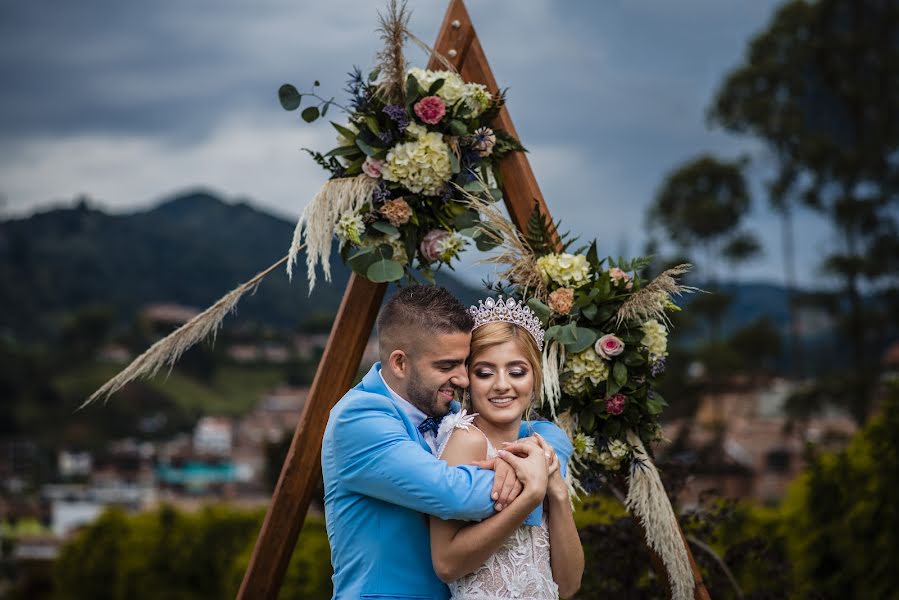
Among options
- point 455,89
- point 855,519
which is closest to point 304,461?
point 455,89

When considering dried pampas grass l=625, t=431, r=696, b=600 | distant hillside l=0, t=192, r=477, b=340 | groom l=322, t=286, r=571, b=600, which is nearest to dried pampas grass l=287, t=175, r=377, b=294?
groom l=322, t=286, r=571, b=600

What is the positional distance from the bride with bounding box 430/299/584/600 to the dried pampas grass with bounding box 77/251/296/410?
1.13 metres

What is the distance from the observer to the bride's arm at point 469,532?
2924mm

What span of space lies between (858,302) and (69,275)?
41.8 meters

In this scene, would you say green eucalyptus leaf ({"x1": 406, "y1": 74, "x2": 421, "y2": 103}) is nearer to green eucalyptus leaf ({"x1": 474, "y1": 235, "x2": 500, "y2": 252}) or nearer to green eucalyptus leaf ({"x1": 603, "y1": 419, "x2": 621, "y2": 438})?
green eucalyptus leaf ({"x1": 474, "y1": 235, "x2": 500, "y2": 252})

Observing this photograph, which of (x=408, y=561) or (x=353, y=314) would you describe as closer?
(x=408, y=561)

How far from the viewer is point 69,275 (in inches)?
2111

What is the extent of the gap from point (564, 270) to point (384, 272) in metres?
0.73

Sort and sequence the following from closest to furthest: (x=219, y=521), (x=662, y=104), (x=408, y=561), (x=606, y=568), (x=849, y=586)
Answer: (x=408, y=561)
(x=606, y=568)
(x=849, y=586)
(x=219, y=521)
(x=662, y=104)

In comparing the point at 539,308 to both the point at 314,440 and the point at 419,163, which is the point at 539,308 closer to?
the point at 419,163

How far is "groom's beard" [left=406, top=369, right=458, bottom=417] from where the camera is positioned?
3.18 m

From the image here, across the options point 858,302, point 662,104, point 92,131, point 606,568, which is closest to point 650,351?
point 606,568

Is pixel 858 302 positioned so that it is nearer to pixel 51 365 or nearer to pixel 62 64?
pixel 51 365

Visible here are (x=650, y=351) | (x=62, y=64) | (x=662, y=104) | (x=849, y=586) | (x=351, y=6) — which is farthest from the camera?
(x=62, y=64)
